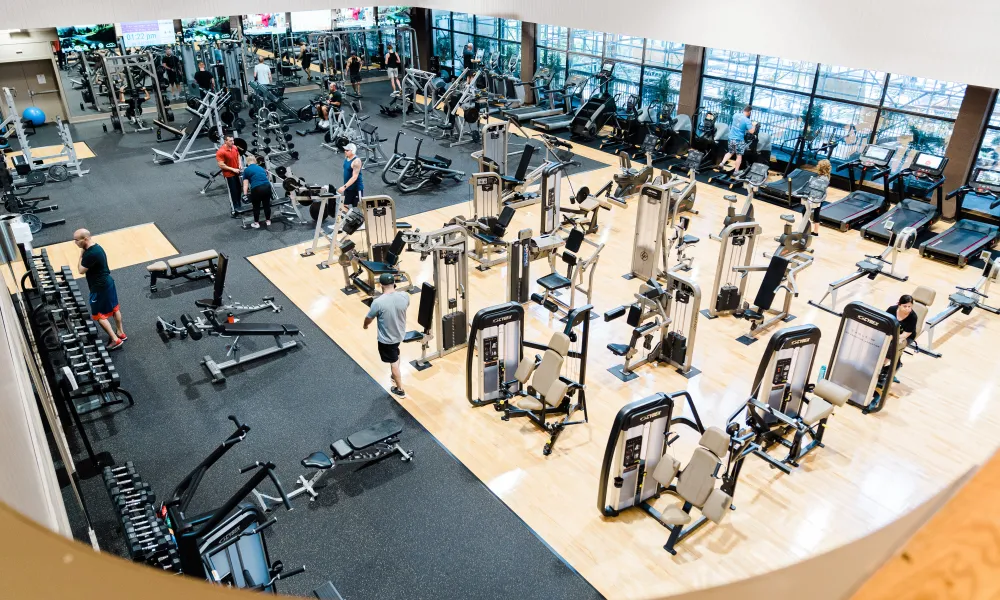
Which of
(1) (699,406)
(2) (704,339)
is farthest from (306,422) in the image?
(2) (704,339)

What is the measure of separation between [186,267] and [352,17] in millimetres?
13174

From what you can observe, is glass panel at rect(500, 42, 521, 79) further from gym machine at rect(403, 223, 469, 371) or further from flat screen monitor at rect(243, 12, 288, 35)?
gym machine at rect(403, 223, 469, 371)

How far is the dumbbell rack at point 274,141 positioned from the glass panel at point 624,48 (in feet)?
26.0

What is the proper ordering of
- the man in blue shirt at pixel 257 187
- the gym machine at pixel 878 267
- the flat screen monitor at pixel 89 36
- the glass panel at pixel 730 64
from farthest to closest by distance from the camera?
the flat screen monitor at pixel 89 36
the glass panel at pixel 730 64
the man in blue shirt at pixel 257 187
the gym machine at pixel 878 267

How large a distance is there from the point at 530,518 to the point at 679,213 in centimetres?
755

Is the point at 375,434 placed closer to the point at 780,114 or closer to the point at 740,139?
the point at 740,139

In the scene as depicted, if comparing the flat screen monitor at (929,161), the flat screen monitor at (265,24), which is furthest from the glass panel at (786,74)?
the flat screen monitor at (265,24)

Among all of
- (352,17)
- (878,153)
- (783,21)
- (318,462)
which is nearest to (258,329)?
(318,462)

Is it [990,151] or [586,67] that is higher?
[586,67]

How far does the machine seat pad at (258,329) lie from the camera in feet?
24.4

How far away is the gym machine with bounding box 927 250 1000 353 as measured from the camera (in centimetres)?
805

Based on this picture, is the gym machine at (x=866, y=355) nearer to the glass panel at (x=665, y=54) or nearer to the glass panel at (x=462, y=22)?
the glass panel at (x=665, y=54)

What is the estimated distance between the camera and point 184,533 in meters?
4.30

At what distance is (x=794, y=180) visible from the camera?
12742mm
